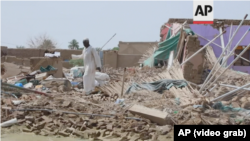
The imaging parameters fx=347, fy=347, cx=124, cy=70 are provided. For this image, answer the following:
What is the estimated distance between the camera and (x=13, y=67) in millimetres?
14234

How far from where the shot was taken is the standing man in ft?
30.4

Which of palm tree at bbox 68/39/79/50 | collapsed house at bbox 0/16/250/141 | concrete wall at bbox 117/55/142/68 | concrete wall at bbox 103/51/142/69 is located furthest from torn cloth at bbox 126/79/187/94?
palm tree at bbox 68/39/79/50

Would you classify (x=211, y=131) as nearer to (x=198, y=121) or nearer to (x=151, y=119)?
(x=198, y=121)

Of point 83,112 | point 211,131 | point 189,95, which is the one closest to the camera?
point 211,131

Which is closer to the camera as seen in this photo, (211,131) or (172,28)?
(211,131)

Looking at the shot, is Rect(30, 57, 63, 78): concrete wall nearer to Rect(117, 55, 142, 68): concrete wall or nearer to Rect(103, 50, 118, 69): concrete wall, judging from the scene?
Rect(103, 50, 118, 69): concrete wall

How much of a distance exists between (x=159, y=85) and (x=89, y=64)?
2152 mm

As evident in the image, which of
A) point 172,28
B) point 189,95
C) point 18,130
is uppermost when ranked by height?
point 172,28

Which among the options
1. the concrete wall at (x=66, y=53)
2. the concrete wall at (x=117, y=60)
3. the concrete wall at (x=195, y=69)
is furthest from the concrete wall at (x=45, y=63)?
the concrete wall at (x=117, y=60)

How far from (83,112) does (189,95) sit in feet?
7.16

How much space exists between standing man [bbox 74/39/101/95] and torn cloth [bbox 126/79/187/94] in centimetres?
129

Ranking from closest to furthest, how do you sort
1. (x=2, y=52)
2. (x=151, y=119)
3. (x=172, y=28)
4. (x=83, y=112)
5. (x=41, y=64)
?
(x=151, y=119), (x=83, y=112), (x=41, y=64), (x=172, y=28), (x=2, y=52)

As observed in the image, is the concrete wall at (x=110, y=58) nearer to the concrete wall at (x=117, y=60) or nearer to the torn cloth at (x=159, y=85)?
the concrete wall at (x=117, y=60)

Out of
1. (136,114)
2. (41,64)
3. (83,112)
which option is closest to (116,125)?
(136,114)
